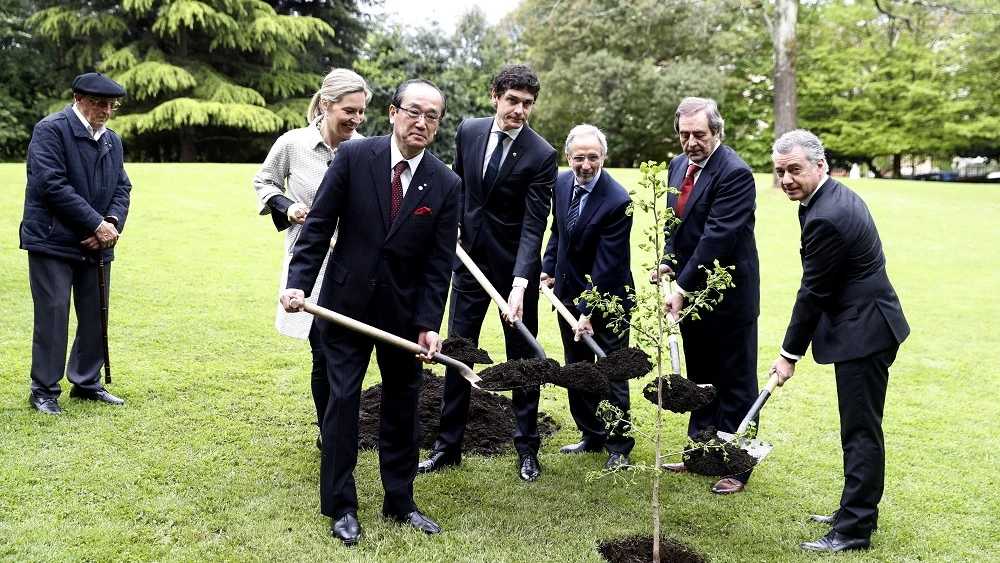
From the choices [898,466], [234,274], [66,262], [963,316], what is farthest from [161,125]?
[898,466]

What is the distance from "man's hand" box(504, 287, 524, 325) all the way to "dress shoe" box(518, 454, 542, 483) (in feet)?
3.09

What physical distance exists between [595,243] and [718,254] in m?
0.82

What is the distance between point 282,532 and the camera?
13.1ft

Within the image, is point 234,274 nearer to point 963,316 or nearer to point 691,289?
point 691,289

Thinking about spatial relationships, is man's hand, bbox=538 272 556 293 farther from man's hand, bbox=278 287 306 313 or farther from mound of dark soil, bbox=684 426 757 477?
man's hand, bbox=278 287 306 313

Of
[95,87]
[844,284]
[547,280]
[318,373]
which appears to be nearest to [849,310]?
[844,284]

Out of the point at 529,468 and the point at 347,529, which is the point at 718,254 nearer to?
the point at 529,468

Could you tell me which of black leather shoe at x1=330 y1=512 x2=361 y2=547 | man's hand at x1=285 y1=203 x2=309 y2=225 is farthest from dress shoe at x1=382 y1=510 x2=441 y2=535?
man's hand at x1=285 y1=203 x2=309 y2=225

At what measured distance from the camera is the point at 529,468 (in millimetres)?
5004

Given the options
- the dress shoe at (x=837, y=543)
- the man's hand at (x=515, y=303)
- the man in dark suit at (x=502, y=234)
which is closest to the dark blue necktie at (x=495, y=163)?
the man in dark suit at (x=502, y=234)

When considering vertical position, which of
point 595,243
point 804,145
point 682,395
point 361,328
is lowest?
point 682,395

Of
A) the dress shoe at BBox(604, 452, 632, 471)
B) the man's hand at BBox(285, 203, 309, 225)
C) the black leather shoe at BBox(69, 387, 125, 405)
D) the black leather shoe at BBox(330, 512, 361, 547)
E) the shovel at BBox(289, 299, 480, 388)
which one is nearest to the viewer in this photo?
the shovel at BBox(289, 299, 480, 388)

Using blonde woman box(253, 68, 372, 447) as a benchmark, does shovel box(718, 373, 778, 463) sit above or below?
below

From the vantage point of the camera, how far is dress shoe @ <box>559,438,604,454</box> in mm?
5484
